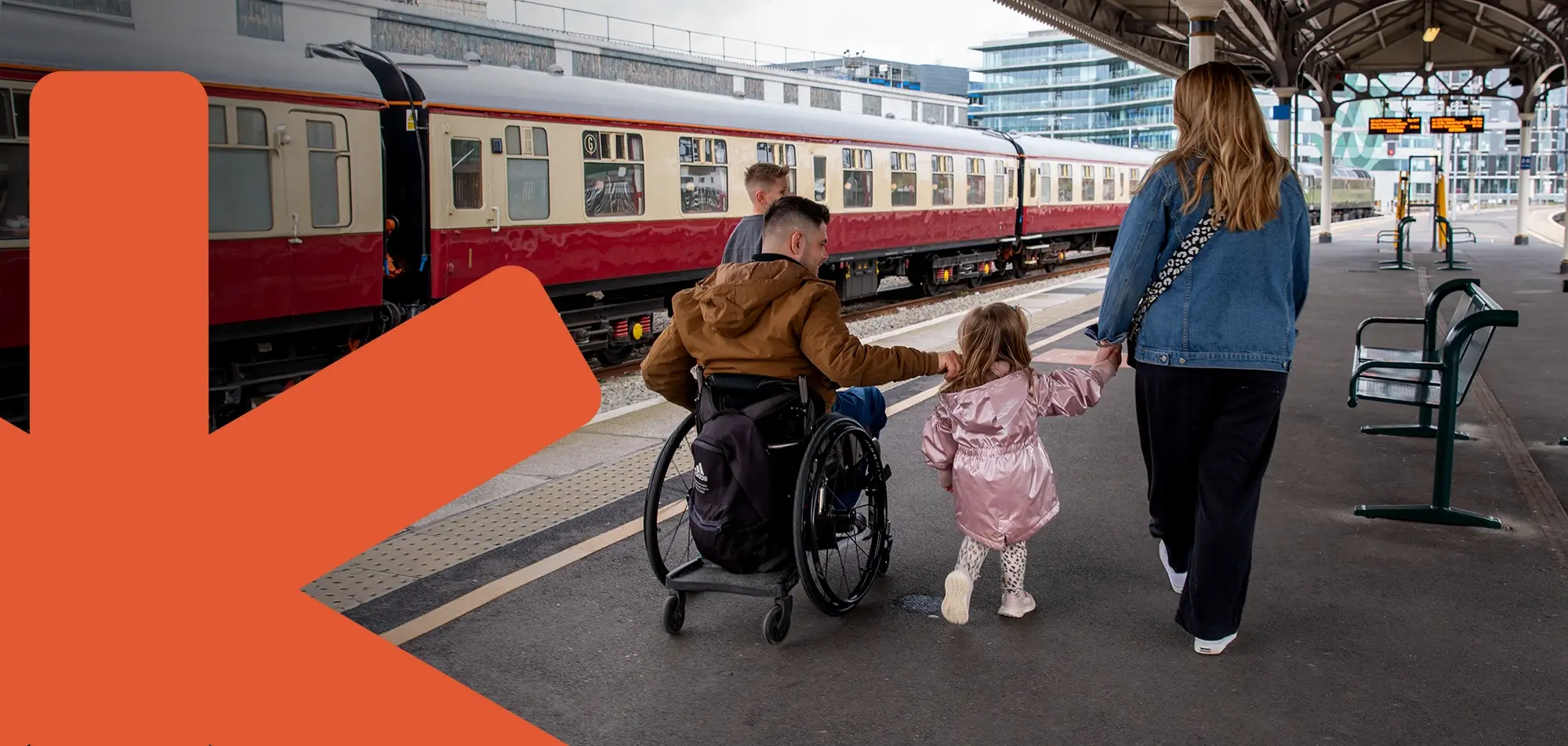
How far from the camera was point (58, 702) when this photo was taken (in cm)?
331

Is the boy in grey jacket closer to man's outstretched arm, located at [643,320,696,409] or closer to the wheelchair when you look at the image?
man's outstretched arm, located at [643,320,696,409]

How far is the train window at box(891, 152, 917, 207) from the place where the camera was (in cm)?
1825

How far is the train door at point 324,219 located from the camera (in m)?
9.22

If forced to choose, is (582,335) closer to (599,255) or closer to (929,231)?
(599,255)

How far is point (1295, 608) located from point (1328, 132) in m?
29.5

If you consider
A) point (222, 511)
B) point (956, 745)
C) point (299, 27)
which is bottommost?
point (956, 745)

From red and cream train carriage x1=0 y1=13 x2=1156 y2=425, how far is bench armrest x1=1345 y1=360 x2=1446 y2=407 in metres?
7.19

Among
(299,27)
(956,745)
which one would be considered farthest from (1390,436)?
(299,27)

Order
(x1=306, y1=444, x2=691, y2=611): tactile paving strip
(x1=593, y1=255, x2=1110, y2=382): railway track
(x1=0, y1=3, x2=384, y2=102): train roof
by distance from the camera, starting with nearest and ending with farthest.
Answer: (x1=306, y1=444, x2=691, y2=611): tactile paving strip < (x1=0, y1=3, x2=384, y2=102): train roof < (x1=593, y1=255, x2=1110, y2=382): railway track

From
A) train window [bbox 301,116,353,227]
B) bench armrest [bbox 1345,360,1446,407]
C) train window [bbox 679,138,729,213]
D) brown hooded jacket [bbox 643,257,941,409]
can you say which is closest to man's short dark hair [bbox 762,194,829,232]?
brown hooded jacket [bbox 643,257,941,409]

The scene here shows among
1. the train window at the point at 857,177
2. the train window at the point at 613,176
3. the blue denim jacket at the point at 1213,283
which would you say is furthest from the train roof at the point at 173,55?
the train window at the point at 857,177

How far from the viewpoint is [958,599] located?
4.30 meters

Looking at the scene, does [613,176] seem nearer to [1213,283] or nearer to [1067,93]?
[1213,283]

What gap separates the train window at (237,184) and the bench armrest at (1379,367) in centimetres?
721
